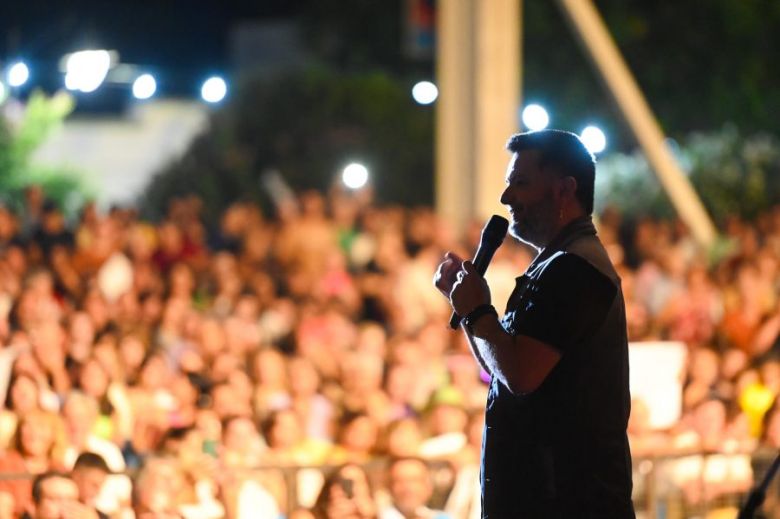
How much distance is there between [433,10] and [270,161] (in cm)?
1345

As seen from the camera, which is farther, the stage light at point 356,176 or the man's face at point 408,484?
the stage light at point 356,176

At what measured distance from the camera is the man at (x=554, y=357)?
148 inches

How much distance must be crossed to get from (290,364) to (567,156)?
5.33 m

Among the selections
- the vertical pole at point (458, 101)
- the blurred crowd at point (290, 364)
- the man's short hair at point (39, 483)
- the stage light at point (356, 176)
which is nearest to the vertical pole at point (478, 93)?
the vertical pole at point (458, 101)

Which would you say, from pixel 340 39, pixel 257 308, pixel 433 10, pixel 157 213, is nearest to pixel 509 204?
pixel 257 308

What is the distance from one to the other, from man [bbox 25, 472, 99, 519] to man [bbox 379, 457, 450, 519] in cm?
131

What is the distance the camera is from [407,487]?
6633mm

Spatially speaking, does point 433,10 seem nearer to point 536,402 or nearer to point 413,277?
point 413,277

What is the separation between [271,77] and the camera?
28.1 metres

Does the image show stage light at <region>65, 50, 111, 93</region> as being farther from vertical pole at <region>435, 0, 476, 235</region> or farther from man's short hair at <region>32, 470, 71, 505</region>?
man's short hair at <region>32, 470, 71, 505</region>

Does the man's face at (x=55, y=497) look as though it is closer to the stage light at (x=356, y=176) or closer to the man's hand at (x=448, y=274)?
the man's hand at (x=448, y=274)

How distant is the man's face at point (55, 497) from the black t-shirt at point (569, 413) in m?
2.83

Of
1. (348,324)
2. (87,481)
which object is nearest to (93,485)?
(87,481)

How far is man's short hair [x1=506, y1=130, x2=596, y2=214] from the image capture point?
394 cm
